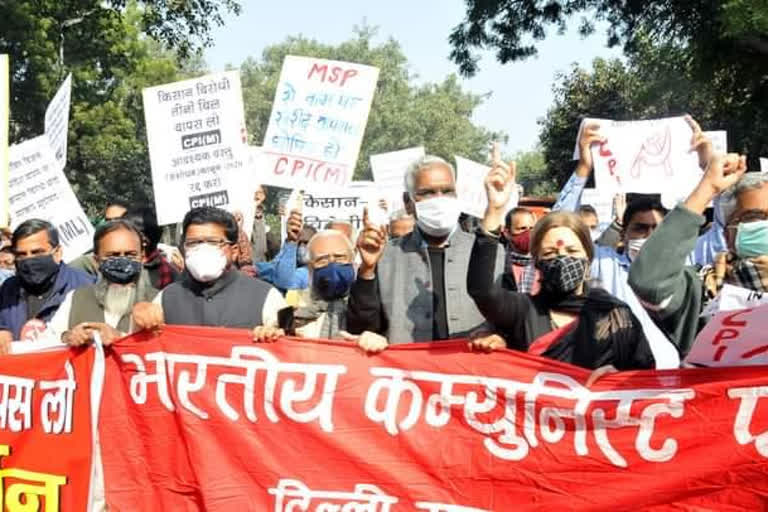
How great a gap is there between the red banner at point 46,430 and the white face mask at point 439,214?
1466 mm

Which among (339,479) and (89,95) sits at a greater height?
(89,95)

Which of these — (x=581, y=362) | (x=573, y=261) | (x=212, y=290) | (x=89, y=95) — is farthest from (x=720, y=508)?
(x=89, y=95)

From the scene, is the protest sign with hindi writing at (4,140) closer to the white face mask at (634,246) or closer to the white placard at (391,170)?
the white face mask at (634,246)

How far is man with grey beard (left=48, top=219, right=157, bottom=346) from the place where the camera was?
17.5 ft

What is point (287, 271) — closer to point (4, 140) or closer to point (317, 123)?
point (4, 140)

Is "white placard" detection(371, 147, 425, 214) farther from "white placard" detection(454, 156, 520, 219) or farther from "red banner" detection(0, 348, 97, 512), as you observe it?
"red banner" detection(0, 348, 97, 512)

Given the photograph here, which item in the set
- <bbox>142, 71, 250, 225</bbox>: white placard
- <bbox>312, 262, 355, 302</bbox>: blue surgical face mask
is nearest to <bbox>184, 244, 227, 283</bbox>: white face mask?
<bbox>312, 262, 355, 302</bbox>: blue surgical face mask

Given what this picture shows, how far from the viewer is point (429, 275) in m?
4.76

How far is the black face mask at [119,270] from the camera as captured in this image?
17.7ft

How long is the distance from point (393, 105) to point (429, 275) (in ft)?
279

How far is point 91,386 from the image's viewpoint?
5000 millimetres

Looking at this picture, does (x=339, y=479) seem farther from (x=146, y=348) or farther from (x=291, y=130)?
(x=291, y=130)

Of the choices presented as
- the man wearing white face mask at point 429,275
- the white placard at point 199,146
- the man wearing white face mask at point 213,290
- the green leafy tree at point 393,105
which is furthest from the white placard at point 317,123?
the green leafy tree at point 393,105

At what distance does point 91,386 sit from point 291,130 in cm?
369
